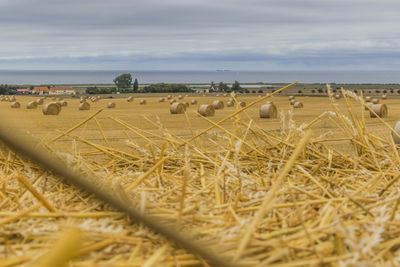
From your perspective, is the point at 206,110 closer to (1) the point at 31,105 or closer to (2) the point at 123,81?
(1) the point at 31,105

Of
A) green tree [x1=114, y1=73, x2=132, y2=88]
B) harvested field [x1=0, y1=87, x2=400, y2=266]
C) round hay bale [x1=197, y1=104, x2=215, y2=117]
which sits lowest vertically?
round hay bale [x1=197, y1=104, x2=215, y2=117]

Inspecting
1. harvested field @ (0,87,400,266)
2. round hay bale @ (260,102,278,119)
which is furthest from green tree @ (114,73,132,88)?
harvested field @ (0,87,400,266)

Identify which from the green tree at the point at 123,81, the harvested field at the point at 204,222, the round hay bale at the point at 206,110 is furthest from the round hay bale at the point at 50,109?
the green tree at the point at 123,81

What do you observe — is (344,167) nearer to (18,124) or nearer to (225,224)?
(225,224)

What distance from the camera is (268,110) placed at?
27.9 meters

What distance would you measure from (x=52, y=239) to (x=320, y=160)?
201 cm

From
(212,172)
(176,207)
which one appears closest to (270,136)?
(212,172)

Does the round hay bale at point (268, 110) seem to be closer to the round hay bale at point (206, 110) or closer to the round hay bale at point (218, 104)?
the round hay bale at point (206, 110)

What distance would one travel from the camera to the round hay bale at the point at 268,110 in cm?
2775

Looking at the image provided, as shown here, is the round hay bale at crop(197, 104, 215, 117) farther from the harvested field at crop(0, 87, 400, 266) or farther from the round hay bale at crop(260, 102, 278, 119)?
the harvested field at crop(0, 87, 400, 266)

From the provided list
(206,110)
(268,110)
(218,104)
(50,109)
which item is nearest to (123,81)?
(218,104)

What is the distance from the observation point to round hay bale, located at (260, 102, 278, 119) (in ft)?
91.0

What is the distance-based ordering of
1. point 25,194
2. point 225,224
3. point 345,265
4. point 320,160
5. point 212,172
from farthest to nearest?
point 320,160, point 212,172, point 25,194, point 225,224, point 345,265

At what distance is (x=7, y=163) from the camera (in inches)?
119
